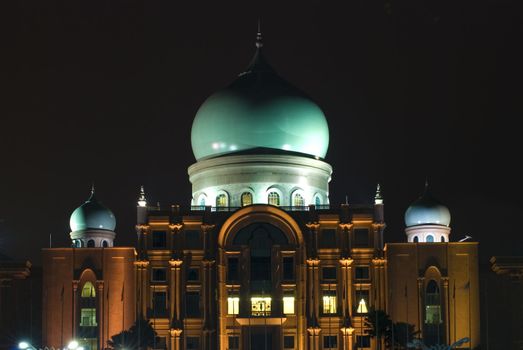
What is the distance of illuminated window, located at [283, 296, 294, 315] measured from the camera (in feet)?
339

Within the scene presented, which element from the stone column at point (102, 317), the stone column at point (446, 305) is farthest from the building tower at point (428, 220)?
the stone column at point (102, 317)

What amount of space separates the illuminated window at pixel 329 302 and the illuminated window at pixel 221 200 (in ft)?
33.9

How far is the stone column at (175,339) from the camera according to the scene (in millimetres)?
102875

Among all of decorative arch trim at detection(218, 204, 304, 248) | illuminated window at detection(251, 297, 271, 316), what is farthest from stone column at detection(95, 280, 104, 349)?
illuminated window at detection(251, 297, 271, 316)

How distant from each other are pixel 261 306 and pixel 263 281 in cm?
168

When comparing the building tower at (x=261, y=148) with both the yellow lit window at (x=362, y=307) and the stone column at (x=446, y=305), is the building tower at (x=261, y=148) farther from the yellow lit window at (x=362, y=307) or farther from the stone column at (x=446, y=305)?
the stone column at (x=446, y=305)

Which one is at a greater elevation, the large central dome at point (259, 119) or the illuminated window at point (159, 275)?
the large central dome at point (259, 119)

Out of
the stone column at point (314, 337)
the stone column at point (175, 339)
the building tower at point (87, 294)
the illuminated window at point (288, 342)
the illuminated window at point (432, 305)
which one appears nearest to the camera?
the stone column at point (314, 337)

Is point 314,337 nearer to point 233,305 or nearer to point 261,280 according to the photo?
point 261,280

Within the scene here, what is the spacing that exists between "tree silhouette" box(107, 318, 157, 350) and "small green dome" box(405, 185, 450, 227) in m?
20.4

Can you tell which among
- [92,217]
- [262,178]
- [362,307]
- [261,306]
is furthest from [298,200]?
[92,217]

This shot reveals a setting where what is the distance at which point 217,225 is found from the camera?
105438 mm

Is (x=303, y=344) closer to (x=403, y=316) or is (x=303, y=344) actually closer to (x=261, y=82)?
(x=403, y=316)

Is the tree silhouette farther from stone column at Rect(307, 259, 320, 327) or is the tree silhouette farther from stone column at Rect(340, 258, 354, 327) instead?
stone column at Rect(340, 258, 354, 327)
